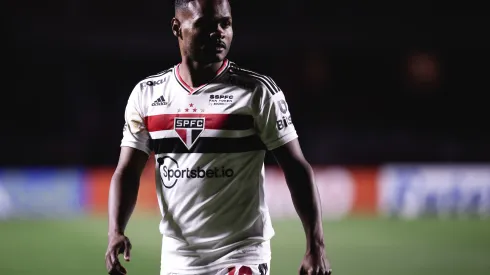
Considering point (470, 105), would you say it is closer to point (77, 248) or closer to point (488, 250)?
point (488, 250)

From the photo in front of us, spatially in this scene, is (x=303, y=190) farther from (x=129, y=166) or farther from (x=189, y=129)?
(x=129, y=166)

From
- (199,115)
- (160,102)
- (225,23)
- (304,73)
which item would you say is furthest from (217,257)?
(304,73)

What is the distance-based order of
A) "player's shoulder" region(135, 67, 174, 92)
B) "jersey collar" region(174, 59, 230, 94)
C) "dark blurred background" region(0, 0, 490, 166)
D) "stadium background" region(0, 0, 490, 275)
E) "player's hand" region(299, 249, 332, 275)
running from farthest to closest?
"dark blurred background" region(0, 0, 490, 166) < "stadium background" region(0, 0, 490, 275) < "player's shoulder" region(135, 67, 174, 92) < "jersey collar" region(174, 59, 230, 94) < "player's hand" region(299, 249, 332, 275)

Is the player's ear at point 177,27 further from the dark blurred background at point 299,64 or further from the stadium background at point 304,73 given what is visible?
the dark blurred background at point 299,64

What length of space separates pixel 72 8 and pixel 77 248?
539 inches

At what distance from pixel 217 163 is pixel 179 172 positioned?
0.20 meters

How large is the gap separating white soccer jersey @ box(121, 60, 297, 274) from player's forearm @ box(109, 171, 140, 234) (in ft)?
0.48

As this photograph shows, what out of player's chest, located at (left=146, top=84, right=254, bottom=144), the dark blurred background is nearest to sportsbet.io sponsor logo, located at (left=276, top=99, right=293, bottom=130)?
player's chest, located at (left=146, top=84, right=254, bottom=144)

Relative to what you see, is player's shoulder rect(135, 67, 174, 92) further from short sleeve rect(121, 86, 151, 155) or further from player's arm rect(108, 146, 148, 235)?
player's arm rect(108, 146, 148, 235)

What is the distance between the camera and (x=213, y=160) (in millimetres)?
3971

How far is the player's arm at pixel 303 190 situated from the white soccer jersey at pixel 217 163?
7 centimetres

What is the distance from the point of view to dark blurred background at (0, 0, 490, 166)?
2531cm

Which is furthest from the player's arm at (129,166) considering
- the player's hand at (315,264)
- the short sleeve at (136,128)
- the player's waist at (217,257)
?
the player's hand at (315,264)

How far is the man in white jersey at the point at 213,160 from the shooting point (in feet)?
12.9
